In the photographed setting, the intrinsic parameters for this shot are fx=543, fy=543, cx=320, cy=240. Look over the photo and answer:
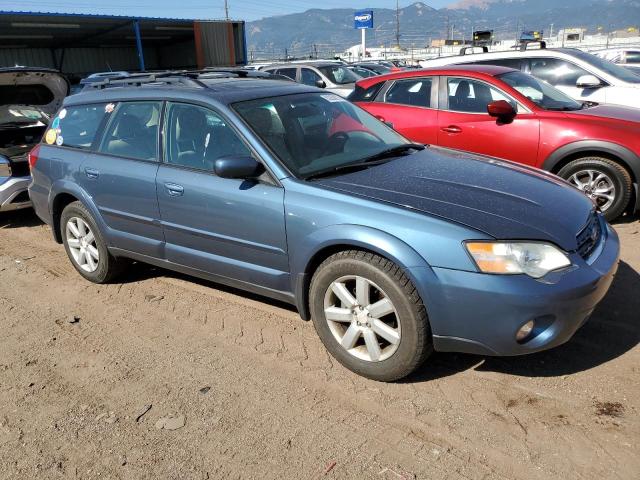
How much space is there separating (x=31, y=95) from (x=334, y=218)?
21.9 feet

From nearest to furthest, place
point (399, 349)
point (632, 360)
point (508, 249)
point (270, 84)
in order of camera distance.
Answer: point (508, 249), point (399, 349), point (632, 360), point (270, 84)

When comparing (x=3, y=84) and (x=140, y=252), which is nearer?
(x=140, y=252)

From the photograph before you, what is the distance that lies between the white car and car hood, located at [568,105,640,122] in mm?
1559

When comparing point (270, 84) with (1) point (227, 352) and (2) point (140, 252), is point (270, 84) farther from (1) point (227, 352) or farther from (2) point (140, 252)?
(1) point (227, 352)

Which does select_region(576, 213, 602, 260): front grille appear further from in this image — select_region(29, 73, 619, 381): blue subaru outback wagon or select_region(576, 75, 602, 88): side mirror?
select_region(576, 75, 602, 88): side mirror

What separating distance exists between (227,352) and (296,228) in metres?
0.97

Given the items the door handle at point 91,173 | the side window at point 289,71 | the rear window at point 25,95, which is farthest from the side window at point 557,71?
the rear window at point 25,95

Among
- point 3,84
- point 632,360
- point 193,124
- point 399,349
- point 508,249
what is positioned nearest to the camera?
point 508,249

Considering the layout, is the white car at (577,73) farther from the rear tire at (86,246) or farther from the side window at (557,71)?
the rear tire at (86,246)

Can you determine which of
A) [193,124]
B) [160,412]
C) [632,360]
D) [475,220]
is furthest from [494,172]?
[160,412]

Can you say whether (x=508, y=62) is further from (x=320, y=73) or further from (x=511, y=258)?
(x=511, y=258)

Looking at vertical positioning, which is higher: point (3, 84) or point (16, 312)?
point (3, 84)

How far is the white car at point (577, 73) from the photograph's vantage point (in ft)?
24.0

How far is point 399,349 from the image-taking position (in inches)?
113
